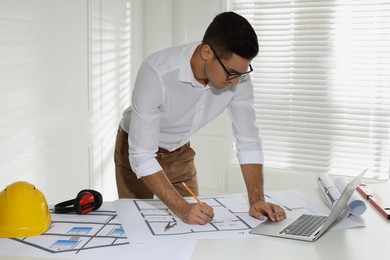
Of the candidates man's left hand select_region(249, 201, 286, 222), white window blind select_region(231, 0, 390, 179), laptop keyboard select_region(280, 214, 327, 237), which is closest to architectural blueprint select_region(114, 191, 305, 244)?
man's left hand select_region(249, 201, 286, 222)

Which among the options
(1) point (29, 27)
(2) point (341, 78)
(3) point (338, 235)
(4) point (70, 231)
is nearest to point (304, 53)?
(2) point (341, 78)

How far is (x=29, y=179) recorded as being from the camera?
11.3ft

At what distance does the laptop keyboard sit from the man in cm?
8

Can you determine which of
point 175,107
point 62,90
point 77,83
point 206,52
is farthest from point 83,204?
point 77,83

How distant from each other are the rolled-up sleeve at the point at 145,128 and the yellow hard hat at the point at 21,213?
44 centimetres

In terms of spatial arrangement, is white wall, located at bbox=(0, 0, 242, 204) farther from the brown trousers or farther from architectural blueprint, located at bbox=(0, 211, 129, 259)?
architectural blueprint, located at bbox=(0, 211, 129, 259)

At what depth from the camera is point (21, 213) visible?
1694mm

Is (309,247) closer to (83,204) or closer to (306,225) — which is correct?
(306,225)

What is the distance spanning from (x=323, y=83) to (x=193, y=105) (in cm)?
215

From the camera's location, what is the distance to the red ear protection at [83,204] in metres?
1.89

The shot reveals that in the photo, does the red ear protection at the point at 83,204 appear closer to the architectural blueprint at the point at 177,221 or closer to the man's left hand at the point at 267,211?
the architectural blueprint at the point at 177,221

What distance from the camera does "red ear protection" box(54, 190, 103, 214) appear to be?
1.89 meters

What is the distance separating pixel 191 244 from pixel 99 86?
2692 mm

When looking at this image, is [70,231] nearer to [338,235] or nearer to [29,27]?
[338,235]
